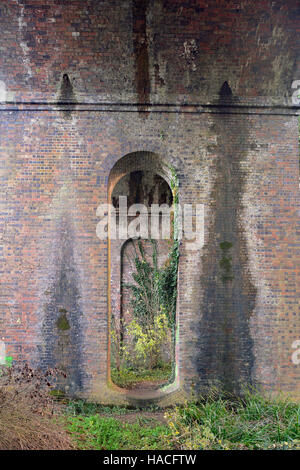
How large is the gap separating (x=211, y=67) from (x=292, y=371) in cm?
600

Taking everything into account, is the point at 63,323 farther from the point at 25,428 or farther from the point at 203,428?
the point at 203,428

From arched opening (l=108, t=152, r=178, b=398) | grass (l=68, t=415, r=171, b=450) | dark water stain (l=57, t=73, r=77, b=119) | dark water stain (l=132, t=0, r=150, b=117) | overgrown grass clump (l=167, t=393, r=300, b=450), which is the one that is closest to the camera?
overgrown grass clump (l=167, t=393, r=300, b=450)

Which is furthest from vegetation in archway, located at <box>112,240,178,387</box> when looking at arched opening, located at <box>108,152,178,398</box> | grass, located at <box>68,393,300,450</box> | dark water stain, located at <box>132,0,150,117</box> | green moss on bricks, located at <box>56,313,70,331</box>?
dark water stain, located at <box>132,0,150,117</box>

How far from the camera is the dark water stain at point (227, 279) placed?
6.57 metres

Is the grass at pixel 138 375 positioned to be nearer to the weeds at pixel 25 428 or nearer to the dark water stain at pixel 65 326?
the dark water stain at pixel 65 326

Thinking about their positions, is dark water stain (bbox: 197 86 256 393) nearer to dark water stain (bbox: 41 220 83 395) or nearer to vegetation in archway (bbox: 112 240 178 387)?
dark water stain (bbox: 41 220 83 395)

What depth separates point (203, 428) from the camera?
17.0ft

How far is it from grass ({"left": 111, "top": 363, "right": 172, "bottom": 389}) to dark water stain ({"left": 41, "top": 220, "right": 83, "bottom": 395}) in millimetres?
2168

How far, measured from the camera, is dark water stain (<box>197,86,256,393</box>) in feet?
21.6

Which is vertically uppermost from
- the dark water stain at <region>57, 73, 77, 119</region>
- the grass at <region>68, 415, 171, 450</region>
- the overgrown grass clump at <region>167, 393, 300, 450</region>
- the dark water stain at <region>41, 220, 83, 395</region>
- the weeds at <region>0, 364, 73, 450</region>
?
the dark water stain at <region>57, 73, 77, 119</region>

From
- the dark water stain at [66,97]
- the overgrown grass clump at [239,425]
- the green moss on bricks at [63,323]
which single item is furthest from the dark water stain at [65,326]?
the dark water stain at [66,97]

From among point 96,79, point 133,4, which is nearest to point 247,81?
point 133,4

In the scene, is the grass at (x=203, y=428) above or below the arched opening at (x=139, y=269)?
below

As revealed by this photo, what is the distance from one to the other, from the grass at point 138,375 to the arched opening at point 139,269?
0.10 feet
